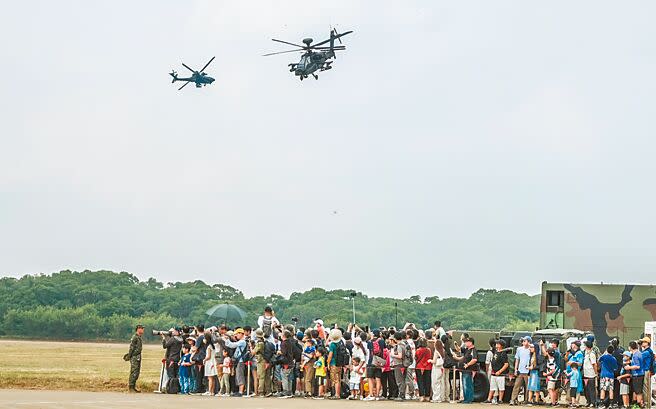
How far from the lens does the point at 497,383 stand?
27.6 meters

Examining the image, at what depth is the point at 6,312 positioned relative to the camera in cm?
9288

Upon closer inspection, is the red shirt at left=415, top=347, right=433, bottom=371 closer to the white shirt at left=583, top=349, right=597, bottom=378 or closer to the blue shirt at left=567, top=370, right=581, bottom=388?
the blue shirt at left=567, top=370, right=581, bottom=388

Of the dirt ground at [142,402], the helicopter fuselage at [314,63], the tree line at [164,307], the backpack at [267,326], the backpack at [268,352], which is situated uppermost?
the helicopter fuselage at [314,63]

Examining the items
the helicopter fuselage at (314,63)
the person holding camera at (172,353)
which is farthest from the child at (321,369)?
the helicopter fuselage at (314,63)

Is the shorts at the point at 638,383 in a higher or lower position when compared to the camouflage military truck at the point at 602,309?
lower

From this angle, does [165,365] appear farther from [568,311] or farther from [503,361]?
[568,311]

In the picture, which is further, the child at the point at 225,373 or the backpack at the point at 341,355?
the child at the point at 225,373

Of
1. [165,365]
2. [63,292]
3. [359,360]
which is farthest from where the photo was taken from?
[63,292]

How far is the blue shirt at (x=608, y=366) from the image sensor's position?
86.6 ft

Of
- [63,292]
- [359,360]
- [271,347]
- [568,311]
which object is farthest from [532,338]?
[63,292]

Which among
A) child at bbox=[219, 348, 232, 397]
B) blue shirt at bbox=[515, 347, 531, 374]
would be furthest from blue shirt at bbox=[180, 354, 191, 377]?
blue shirt at bbox=[515, 347, 531, 374]

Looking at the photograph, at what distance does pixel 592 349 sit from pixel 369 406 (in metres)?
5.18

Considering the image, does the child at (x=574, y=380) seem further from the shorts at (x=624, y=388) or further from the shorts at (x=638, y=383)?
the shorts at (x=638, y=383)

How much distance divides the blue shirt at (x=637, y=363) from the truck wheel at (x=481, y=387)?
366cm
